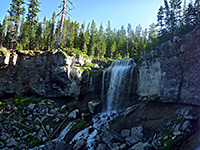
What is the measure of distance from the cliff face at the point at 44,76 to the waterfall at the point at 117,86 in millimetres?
5327

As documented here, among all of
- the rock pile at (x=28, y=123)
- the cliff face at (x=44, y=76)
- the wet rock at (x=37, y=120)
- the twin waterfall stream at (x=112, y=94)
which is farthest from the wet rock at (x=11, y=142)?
the cliff face at (x=44, y=76)

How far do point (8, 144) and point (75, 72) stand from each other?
44.9ft

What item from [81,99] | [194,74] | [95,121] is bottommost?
[95,121]

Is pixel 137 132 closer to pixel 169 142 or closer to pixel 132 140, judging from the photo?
pixel 132 140

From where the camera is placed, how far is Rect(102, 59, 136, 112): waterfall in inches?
746

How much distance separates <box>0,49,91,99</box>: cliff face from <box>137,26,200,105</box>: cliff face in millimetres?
12174

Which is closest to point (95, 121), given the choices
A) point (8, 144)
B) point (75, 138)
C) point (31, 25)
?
point (75, 138)

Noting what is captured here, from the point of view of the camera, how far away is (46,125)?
16906mm

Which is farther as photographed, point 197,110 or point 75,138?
point 75,138

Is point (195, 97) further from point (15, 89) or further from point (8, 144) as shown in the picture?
point (15, 89)

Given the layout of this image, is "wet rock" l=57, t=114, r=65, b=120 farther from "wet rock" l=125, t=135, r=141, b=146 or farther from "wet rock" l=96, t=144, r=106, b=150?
"wet rock" l=125, t=135, r=141, b=146

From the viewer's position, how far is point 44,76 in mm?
23453

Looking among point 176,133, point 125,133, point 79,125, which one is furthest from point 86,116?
Answer: point 176,133

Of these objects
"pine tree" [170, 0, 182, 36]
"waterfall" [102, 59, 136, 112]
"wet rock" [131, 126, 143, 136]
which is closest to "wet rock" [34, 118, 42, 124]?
"waterfall" [102, 59, 136, 112]
